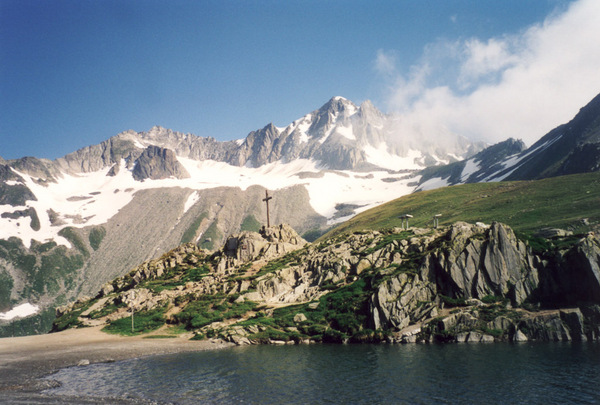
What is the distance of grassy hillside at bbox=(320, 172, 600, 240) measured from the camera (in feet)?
312

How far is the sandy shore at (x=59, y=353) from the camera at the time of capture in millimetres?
33562

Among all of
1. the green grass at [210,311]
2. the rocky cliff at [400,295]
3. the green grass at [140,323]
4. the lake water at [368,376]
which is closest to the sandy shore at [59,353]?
the green grass at [140,323]

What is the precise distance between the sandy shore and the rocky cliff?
628cm

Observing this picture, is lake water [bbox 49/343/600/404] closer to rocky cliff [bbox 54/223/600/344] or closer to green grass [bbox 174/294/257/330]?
rocky cliff [bbox 54/223/600/344]

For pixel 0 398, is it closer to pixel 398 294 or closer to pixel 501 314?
pixel 398 294

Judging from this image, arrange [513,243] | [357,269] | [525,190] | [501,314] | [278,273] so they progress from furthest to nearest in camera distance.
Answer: [525,190] → [278,273] → [357,269] → [513,243] → [501,314]

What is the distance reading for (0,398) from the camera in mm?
31562

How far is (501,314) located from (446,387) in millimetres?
28307

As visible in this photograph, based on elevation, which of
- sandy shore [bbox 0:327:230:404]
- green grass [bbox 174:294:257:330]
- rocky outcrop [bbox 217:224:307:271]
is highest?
rocky outcrop [bbox 217:224:307:271]

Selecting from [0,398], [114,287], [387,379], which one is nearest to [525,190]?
[387,379]

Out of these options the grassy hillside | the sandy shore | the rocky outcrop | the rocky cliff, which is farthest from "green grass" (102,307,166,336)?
the grassy hillside

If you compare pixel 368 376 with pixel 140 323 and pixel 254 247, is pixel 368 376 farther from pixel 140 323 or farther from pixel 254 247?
pixel 254 247

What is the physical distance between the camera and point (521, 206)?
396 feet

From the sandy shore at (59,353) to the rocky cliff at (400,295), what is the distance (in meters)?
6.28
